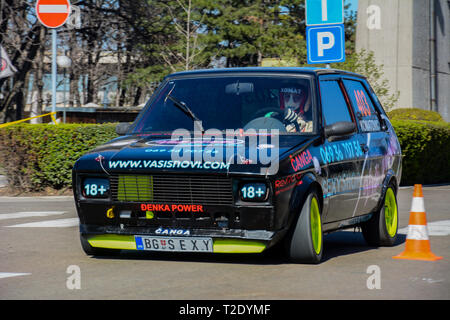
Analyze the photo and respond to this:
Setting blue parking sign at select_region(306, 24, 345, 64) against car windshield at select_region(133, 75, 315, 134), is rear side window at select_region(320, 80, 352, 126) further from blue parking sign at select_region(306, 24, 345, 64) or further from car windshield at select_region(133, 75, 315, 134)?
blue parking sign at select_region(306, 24, 345, 64)

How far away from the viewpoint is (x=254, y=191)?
7133mm

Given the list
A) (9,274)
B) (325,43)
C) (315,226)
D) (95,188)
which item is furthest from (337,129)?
(325,43)

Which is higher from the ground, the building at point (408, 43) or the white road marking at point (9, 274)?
the building at point (408, 43)

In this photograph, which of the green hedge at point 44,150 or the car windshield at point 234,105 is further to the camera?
the green hedge at point 44,150

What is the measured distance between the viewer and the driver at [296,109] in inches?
321

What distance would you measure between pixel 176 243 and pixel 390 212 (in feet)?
11.5

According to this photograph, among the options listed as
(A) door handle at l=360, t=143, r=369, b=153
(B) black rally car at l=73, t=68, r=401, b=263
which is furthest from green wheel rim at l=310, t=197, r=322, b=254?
(A) door handle at l=360, t=143, r=369, b=153

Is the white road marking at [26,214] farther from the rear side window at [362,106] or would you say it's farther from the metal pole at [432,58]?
the metal pole at [432,58]

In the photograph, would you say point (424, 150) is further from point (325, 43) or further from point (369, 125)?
point (369, 125)

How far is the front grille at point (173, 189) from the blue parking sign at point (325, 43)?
852 centimetres

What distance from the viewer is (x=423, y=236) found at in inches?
326

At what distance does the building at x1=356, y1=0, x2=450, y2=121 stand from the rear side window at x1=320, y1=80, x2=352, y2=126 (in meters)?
23.3

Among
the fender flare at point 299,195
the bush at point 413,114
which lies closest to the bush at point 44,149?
the fender flare at point 299,195
